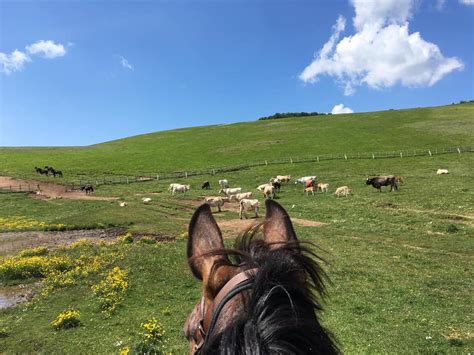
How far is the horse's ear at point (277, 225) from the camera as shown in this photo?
2.56 metres

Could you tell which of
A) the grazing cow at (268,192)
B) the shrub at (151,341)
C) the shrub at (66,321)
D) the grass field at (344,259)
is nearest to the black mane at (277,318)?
the grass field at (344,259)

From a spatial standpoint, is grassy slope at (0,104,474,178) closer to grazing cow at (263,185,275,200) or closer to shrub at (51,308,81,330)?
grazing cow at (263,185,275,200)

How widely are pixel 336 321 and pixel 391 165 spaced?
1587 inches

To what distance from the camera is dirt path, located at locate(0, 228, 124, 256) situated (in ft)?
73.3

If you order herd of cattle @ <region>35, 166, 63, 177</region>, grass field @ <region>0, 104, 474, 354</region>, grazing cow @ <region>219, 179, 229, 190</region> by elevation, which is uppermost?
herd of cattle @ <region>35, 166, 63, 177</region>

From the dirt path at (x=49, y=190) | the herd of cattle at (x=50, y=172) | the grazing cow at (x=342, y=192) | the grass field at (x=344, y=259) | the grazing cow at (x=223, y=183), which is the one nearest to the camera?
the grass field at (x=344, y=259)

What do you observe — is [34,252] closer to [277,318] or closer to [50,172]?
[277,318]

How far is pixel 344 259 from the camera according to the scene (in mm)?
15055

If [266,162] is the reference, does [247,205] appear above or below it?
below

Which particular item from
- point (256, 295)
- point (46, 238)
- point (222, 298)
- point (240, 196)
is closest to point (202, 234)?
point (222, 298)

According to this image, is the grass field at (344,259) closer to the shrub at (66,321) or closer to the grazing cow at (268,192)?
the shrub at (66,321)

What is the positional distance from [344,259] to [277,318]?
46.6 feet

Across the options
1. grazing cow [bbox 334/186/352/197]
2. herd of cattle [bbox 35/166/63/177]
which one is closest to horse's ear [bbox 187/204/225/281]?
grazing cow [bbox 334/186/352/197]

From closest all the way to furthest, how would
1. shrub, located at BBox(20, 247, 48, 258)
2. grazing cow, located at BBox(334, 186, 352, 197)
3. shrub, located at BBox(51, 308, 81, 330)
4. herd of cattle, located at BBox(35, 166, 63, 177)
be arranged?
1. shrub, located at BBox(51, 308, 81, 330)
2. shrub, located at BBox(20, 247, 48, 258)
3. grazing cow, located at BBox(334, 186, 352, 197)
4. herd of cattle, located at BBox(35, 166, 63, 177)
